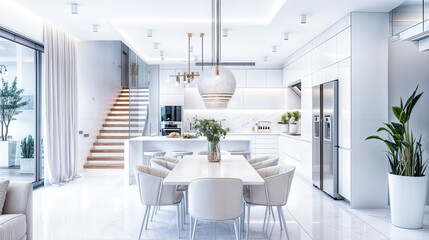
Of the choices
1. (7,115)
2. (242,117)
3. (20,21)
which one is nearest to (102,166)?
(7,115)

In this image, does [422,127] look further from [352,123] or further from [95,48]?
[95,48]

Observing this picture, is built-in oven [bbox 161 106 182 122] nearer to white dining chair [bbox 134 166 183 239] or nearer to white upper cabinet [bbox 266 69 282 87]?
white upper cabinet [bbox 266 69 282 87]

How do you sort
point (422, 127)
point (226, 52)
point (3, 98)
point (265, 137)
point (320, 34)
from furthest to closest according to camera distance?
point (265, 137)
point (226, 52)
point (320, 34)
point (3, 98)
point (422, 127)

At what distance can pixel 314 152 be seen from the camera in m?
5.45

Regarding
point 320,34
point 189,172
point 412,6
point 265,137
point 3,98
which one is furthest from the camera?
point 265,137

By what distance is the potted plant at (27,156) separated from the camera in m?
5.12

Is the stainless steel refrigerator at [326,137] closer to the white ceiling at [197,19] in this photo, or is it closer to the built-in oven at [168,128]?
the white ceiling at [197,19]

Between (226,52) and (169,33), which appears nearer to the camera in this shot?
(169,33)

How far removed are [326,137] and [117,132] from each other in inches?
243

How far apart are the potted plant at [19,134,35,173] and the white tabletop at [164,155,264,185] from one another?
306cm

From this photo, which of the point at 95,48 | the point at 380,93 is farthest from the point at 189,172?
the point at 95,48

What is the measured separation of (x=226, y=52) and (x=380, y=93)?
3.61 meters

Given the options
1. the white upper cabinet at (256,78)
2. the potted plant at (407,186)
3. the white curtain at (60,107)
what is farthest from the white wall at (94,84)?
the potted plant at (407,186)

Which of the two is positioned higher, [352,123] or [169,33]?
[169,33]
